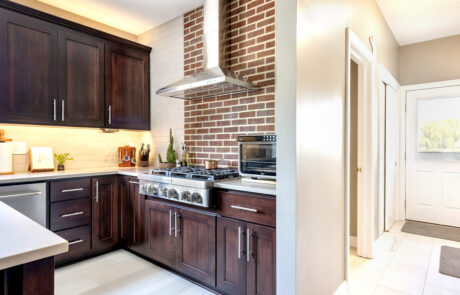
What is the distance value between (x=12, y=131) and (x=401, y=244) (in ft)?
15.0

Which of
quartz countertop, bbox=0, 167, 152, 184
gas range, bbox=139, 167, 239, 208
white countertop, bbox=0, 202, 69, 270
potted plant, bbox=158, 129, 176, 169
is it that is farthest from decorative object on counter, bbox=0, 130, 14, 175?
white countertop, bbox=0, 202, 69, 270

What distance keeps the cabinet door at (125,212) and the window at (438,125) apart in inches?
169

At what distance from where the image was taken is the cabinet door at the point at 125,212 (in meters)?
2.81

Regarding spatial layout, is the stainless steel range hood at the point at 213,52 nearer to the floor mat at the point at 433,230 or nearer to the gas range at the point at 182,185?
the gas range at the point at 182,185

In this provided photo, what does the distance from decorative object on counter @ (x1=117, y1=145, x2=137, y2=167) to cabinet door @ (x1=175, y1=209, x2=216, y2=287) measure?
1612mm

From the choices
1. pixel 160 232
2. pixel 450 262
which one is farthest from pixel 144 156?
pixel 450 262

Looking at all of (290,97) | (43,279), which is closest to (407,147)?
(290,97)

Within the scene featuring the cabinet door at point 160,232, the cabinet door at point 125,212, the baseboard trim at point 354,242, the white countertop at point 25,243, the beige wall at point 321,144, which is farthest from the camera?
the baseboard trim at point 354,242

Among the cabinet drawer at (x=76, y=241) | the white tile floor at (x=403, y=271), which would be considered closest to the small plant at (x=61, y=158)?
the cabinet drawer at (x=76, y=241)

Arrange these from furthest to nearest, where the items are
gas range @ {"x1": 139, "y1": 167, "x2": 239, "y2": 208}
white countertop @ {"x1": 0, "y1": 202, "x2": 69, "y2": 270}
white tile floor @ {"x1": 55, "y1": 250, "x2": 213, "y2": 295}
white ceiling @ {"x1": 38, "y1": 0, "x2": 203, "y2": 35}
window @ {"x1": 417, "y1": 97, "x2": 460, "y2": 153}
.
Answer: window @ {"x1": 417, "y1": 97, "x2": 460, "y2": 153} → white ceiling @ {"x1": 38, "y1": 0, "x2": 203, "y2": 35} → white tile floor @ {"x1": 55, "y1": 250, "x2": 213, "y2": 295} → gas range @ {"x1": 139, "y1": 167, "x2": 239, "y2": 208} → white countertop @ {"x1": 0, "y1": 202, "x2": 69, "y2": 270}

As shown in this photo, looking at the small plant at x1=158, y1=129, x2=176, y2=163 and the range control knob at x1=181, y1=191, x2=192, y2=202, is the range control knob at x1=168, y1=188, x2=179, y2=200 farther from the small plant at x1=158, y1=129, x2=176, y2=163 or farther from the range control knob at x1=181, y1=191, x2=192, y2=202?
the small plant at x1=158, y1=129, x2=176, y2=163

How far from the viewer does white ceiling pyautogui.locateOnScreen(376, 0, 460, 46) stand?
117 inches

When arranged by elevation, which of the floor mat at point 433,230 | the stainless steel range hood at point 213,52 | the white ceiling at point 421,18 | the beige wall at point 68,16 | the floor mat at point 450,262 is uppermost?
the white ceiling at point 421,18

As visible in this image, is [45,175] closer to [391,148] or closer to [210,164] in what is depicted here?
[210,164]
